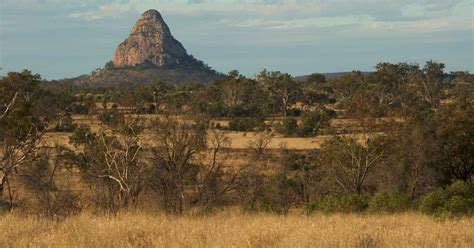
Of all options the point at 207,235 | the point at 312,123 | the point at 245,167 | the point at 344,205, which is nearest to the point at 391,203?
the point at 344,205

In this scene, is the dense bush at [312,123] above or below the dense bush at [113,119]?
below

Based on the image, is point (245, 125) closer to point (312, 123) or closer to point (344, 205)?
point (312, 123)

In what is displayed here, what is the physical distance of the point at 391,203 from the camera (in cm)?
1462

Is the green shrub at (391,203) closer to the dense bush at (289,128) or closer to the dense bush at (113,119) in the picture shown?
the dense bush at (113,119)

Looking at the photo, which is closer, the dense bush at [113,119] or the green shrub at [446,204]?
the green shrub at [446,204]

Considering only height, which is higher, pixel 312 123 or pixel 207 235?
pixel 207 235

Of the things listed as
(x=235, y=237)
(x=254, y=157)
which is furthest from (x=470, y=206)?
(x=254, y=157)

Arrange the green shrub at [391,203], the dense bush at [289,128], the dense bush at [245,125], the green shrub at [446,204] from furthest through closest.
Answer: the dense bush at [245,125], the dense bush at [289,128], the green shrub at [391,203], the green shrub at [446,204]

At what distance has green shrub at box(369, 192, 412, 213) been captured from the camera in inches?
555

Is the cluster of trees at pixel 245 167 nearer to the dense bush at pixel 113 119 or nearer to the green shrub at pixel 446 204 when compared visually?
the green shrub at pixel 446 204

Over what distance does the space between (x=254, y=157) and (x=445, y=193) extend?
21149 mm

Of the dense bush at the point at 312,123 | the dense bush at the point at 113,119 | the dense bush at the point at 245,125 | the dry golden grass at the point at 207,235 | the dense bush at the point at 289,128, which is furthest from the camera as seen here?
the dense bush at the point at 245,125

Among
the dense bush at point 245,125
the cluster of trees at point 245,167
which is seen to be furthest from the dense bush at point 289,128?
the cluster of trees at point 245,167

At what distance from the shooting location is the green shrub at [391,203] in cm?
1411
